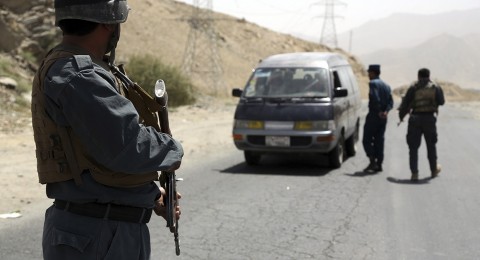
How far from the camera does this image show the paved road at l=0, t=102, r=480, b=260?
5.54 metres

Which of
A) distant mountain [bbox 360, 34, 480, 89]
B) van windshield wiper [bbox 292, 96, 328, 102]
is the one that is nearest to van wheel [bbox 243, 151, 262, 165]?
van windshield wiper [bbox 292, 96, 328, 102]

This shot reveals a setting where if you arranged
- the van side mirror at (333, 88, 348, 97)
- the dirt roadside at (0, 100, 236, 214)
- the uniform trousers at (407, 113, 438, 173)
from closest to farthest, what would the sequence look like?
the dirt roadside at (0, 100, 236, 214)
the uniform trousers at (407, 113, 438, 173)
the van side mirror at (333, 88, 348, 97)

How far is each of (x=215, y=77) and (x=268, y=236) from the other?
146ft

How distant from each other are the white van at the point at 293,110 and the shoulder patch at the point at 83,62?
8.06m

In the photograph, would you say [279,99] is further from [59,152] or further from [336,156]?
[59,152]

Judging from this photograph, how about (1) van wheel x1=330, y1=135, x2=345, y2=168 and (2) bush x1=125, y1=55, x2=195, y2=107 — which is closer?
(1) van wheel x1=330, y1=135, x2=345, y2=168

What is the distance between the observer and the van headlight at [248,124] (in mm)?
10203

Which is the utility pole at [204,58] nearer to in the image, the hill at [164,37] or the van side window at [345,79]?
the hill at [164,37]

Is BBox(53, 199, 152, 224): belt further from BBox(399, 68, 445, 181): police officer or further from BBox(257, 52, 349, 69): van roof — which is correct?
BBox(257, 52, 349, 69): van roof

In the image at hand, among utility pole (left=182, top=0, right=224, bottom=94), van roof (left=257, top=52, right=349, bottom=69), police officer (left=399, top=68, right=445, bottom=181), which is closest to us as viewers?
police officer (left=399, top=68, right=445, bottom=181)

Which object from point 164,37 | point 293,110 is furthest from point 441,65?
point 293,110

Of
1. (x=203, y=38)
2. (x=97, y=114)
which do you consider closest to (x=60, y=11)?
(x=97, y=114)

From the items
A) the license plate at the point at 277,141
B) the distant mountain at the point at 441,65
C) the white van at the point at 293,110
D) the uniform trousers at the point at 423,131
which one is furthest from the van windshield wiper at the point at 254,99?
the distant mountain at the point at 441,65

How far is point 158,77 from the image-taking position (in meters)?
27.2
